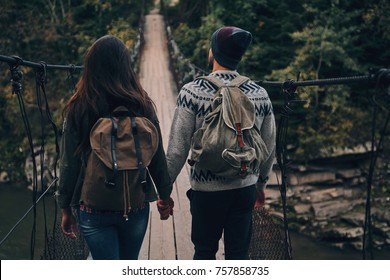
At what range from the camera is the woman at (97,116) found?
5.16 ft

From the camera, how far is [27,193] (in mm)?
12391

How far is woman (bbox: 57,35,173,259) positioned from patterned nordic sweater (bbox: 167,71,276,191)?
147 mm

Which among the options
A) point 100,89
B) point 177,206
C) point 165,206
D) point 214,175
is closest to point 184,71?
point 177,206

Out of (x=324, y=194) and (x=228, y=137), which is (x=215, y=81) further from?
(x=324, y=194)

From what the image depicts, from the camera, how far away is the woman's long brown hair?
5.14ft

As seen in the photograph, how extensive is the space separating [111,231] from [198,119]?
48 cm

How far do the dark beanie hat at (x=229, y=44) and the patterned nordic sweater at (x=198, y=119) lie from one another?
0.04 metres

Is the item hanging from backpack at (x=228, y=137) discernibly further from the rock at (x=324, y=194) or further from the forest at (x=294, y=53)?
the rock at (x=324, y=194)

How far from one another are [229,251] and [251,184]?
28cm

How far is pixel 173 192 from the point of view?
4.07 m

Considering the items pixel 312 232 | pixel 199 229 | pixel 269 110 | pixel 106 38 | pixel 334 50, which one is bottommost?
pixel 312 232

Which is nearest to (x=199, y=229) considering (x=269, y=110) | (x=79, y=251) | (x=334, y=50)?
(x=269, y=110)

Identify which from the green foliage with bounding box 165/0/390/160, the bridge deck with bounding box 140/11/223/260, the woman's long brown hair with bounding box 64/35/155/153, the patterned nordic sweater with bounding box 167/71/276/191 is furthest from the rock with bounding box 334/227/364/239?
the woman's long brown hair with bounding box 64/35/155/153
